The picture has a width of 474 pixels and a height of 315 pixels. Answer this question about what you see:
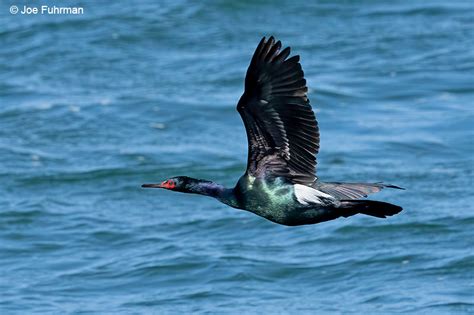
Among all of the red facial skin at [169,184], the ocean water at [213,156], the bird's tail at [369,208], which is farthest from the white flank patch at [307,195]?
the ocean water at [213,156]

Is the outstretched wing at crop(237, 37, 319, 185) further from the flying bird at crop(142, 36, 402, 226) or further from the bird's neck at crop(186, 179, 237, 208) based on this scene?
the bird's neck at crop(186, 179, 237, 208)

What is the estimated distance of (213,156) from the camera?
53.0 ft

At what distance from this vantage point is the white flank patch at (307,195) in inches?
326

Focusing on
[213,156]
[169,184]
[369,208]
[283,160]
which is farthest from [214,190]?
[213,156]

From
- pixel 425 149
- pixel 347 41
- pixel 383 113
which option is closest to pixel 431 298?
pixel 425 149

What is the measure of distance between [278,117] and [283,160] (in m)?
0.34

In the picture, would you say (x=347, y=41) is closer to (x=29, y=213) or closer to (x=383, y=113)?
(x=383, y=113)

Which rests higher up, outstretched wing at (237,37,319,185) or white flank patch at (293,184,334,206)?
outstretched wing at (237,37,319,185)

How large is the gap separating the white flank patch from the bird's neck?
1.33 ft

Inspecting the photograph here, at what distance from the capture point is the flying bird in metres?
8.04

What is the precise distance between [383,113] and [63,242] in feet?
15.1

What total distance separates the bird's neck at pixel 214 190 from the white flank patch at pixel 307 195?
0.41 meters

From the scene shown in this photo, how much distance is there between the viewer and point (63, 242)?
14.8m

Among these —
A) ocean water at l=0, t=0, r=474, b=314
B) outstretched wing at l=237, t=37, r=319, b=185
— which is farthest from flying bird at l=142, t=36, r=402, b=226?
ocean water at l=0, t=0, r=474, b=314
